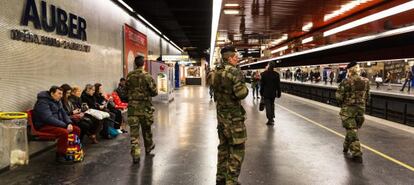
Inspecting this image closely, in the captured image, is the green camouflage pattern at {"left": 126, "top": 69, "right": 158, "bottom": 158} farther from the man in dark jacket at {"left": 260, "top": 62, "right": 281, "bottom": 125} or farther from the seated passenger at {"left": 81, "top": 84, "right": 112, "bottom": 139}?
the man in dark jacket at {"left": 260, "top": 62, "right": 281, "bottom": 125}

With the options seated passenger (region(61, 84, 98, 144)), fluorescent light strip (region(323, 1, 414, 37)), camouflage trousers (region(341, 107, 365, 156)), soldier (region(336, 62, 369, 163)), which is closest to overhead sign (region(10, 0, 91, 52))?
seated passenger (region(61, 84, 98, 144))

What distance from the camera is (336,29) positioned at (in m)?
14.0

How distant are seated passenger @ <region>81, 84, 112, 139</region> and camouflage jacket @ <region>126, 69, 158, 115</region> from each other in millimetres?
2161

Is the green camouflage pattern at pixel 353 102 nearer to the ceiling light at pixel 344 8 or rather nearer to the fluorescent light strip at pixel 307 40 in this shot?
the ceiling light at pixel 344 8

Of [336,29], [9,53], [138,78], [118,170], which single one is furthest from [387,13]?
[9,53]

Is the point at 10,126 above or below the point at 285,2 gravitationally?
below

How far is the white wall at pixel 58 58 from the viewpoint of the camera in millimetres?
5371

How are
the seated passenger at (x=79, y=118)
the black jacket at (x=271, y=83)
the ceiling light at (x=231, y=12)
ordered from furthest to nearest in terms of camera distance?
the ceiling light at (x=231, y=12), the black jacket at (x=271, y=83), the seated passenger at (x=79, y=118)

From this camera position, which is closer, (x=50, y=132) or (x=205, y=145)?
(x=50, y=132)

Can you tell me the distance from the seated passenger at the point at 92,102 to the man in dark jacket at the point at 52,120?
5.37 feet

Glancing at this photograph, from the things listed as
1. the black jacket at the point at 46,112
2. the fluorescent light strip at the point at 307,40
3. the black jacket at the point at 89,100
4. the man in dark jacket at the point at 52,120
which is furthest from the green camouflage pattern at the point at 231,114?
the fluorescent light strip at the point at 307,40

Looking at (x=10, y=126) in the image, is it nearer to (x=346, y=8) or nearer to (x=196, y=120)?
(x=196, y=120)

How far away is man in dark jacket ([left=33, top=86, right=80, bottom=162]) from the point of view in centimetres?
534

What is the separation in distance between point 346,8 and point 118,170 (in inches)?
406
